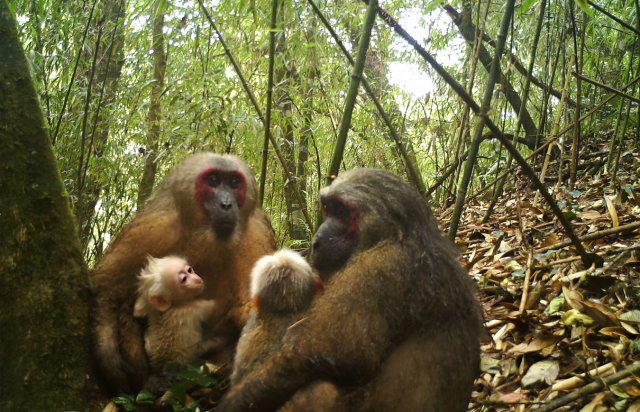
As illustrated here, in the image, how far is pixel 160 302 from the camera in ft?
13.0

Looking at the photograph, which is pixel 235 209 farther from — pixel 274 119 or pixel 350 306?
pixel 274 119

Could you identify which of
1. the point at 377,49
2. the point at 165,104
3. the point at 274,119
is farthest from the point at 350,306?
the point at 377,49

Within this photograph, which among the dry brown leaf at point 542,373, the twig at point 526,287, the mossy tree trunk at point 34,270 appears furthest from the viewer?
the twig at point 526,287

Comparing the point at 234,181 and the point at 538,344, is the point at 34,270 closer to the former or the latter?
the point at 234,181

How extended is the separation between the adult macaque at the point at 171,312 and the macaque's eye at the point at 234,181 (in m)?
0.78

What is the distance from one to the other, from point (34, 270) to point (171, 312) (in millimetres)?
1073

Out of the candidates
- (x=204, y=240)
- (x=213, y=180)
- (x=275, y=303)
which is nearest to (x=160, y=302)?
(x=204, y=240)

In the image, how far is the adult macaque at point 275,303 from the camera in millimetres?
3414

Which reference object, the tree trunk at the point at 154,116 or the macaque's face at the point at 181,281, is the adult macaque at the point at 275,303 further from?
the tree trunk at the point at 154,116

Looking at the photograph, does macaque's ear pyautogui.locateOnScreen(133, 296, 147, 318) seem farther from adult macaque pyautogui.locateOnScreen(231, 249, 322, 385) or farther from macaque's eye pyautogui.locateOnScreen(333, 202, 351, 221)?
macaque's eye pyautogui.locateOnScreen(333, 202, 351, 221)

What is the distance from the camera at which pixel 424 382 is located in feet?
10.4

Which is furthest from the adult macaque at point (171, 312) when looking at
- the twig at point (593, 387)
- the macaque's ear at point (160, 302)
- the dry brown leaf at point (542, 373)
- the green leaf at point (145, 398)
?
the twig at point (593, 387)

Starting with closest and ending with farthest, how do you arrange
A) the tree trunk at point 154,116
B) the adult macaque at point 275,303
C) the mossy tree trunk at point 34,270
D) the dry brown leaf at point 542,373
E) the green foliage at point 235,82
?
the mossy tree trunk at point 34,270 < the adult macaque at point 275,303 < the dry brown leaf at point 542,373 < the green foliage at point 235,82 < the tree trunk at point 154,116

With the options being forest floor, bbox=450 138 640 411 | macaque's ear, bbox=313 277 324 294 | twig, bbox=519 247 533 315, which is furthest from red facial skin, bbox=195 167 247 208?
twig, bbox=519 247 533 315
